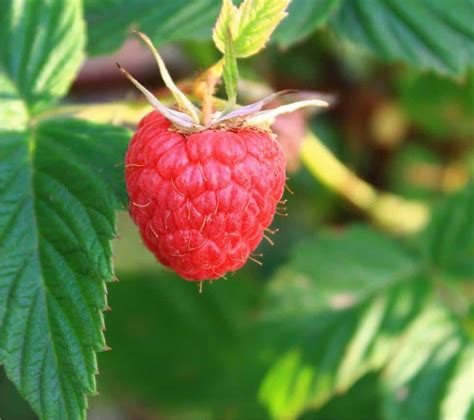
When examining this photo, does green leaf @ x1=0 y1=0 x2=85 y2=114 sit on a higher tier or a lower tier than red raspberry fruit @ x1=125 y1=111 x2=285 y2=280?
higher

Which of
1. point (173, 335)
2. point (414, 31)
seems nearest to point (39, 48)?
point (414, 31)

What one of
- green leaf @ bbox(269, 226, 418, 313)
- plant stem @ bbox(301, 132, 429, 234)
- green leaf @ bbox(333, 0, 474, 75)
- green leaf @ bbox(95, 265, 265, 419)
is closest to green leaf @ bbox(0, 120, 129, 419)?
green leaf @ bbox(333, 0, 474, 75)

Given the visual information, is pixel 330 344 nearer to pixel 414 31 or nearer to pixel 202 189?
pixel 414 31

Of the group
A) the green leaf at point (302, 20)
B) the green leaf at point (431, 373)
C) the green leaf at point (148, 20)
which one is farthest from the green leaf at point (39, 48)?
the green leaf at point (431, 373)

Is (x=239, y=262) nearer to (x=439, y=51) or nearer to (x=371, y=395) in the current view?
(x=439, y=51)

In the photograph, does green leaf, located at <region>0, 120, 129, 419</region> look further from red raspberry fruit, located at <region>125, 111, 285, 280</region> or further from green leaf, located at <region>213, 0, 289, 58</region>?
green leaf, located at <region>213, 0, 289, 58</region>

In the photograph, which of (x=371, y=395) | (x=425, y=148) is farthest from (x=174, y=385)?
(x=425, y=148)

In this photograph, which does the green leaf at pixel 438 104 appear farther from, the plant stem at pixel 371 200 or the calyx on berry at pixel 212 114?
the calyx on berry at pixel 212 114
